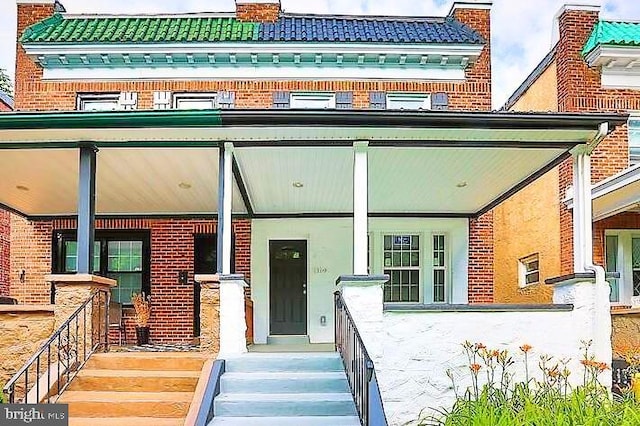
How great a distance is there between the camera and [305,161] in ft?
34.8

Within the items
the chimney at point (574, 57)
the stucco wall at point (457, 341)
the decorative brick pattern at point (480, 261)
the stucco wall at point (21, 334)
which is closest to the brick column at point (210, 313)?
the stucco wall at point (21, 334)

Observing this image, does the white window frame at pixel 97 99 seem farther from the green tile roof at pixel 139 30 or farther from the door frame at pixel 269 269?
the door frame at pixel 269 269

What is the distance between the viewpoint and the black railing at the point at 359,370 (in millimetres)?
7016

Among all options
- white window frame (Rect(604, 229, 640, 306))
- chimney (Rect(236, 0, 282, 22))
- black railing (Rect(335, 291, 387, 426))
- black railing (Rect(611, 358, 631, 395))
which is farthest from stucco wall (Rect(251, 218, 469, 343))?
black railing (Rect(335, 291, 387, 426))

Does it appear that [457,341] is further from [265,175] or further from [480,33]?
[480,33]

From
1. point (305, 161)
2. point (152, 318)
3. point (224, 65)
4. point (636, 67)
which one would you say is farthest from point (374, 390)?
point (636, 67)

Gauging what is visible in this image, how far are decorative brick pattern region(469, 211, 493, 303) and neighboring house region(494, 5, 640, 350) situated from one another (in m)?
1.58

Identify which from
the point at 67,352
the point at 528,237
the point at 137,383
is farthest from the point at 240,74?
the point at 137,383

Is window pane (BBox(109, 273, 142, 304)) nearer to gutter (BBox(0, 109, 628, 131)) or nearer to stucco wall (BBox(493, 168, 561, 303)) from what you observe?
gutter (BBox(0, 109, 628, 131))

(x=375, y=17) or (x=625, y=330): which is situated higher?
(x=375, y=17)

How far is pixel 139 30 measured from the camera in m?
16.0

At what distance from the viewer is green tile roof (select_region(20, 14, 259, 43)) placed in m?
15.4

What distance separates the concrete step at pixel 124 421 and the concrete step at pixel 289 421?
1.73 ft

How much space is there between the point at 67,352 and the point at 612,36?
39.6 feet
